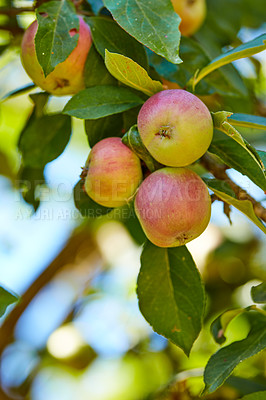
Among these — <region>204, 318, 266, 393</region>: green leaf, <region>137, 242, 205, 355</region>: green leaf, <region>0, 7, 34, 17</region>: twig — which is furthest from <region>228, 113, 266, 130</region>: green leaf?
<region>0, 7, 34, 17</region>: twig

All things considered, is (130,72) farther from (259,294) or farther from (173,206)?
(259,294)

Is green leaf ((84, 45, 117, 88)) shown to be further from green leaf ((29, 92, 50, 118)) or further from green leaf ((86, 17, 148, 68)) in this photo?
green leaf ((29, 92, 50, 118))

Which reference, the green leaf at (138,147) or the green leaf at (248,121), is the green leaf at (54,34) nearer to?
the green leaf at (138,147)

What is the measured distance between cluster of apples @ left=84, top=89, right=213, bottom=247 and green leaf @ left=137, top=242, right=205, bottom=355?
0.16m

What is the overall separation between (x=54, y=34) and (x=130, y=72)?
18cm

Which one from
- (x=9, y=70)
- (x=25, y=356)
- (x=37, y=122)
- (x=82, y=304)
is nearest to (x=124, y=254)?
(x=82, y=304)

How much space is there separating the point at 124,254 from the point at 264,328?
47.6 inches

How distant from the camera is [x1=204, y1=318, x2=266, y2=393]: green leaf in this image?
881 millimetres

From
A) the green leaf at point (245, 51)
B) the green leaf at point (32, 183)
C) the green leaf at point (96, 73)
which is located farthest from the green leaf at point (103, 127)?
the green leaf at point (32, 183)

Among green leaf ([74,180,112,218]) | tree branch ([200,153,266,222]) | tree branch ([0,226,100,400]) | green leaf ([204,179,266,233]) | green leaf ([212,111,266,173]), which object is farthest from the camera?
tree branch ([0,226,100,400])

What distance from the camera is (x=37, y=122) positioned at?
1.27 metres

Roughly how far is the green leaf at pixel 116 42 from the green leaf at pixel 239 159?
0.24m

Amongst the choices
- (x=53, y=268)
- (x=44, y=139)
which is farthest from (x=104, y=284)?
(x=44, y=139)

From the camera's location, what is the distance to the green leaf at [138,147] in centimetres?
91
